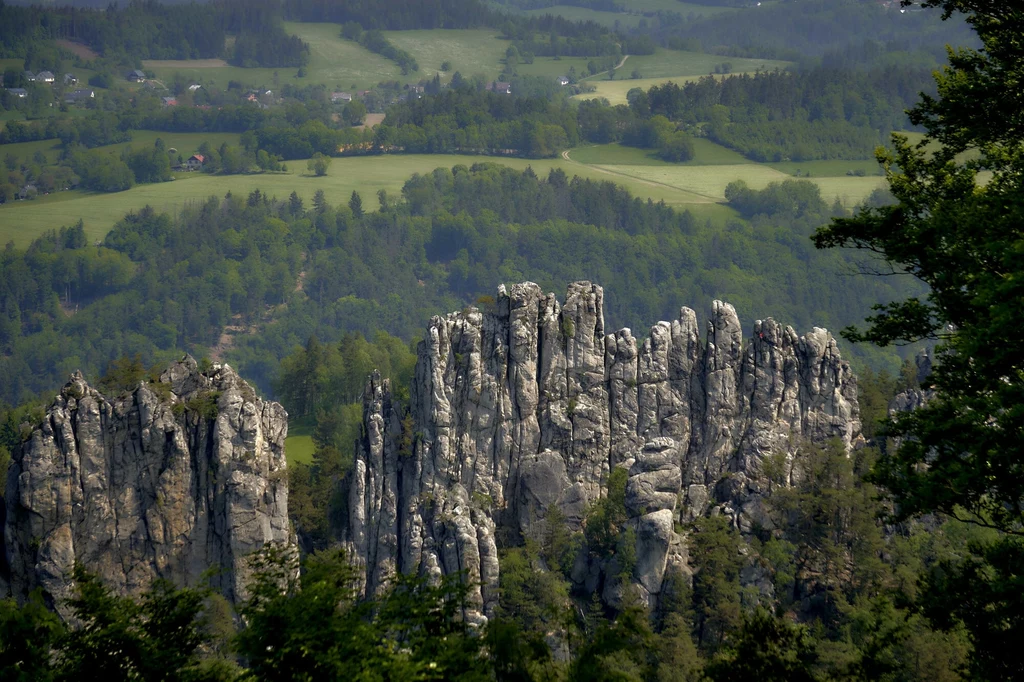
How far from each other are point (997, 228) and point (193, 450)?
49.1m

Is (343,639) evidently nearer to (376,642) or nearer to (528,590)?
(376,642)

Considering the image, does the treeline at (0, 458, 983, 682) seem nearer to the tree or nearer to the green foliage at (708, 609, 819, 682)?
the green foliage at (708, 609, 819, 682)

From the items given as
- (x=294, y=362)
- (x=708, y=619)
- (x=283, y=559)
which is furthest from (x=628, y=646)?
(x=294, y=362)

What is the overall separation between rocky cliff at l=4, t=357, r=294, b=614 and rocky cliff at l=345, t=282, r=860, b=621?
573 centimetres

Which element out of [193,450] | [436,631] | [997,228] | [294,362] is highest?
[997,228]

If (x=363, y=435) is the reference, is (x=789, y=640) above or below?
above

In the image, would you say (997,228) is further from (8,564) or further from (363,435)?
(8,564)

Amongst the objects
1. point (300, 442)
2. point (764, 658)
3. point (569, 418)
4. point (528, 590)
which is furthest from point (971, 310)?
point (300, 442)

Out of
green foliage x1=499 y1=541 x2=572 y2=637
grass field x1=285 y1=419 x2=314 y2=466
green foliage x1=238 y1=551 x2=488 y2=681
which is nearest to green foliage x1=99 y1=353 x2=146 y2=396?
grass field x1=285 y1=419 x2=314 y2=466

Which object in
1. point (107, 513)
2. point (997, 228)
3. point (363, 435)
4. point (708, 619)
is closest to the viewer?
point (997, 228)

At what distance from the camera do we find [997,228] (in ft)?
114

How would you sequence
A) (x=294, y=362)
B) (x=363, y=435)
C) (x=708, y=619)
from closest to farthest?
1. (x=708, y=619)
2. (x=363, y=435)
3. (x=294, y=362)

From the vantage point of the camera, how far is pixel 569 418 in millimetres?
76312

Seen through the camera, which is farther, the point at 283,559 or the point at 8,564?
the point at 8,564
